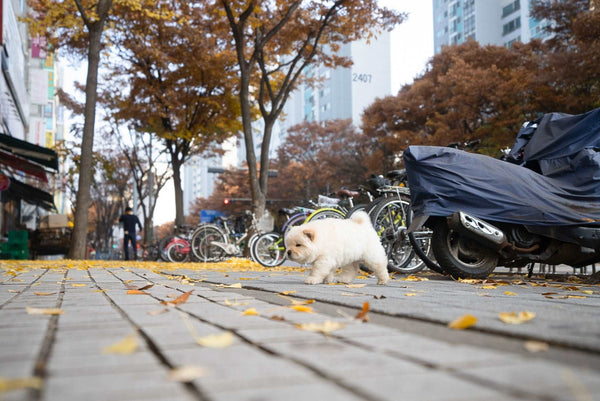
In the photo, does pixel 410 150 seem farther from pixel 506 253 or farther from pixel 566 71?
pixel 566 71

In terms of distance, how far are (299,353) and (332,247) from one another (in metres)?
2.91

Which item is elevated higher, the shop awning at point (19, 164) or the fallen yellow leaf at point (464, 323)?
the shop awning at point (19, 164)

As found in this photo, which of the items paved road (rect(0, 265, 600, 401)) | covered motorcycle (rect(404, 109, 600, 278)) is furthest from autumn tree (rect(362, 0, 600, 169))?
paved road (rect(0, 265, 600, 401))

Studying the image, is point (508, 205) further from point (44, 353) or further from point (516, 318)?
point (44, 353)

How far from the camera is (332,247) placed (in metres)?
4.62

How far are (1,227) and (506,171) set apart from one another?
777 inches

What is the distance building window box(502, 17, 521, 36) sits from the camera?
162 feet

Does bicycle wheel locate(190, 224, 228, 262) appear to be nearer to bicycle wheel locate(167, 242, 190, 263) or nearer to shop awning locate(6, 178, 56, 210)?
bicycle wheel locate(167, 242, 190, 263)

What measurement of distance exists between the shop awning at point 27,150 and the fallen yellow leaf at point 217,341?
44.6 feet

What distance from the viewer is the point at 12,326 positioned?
7.41ft

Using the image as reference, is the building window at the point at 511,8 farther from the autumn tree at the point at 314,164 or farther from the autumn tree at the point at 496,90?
the autumn tree at the point at 496,90

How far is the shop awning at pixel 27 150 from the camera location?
1352 cm

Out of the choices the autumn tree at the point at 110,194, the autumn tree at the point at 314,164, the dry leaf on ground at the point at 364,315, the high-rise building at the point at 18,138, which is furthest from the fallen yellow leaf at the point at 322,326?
the autumn tree at the point at 314,164

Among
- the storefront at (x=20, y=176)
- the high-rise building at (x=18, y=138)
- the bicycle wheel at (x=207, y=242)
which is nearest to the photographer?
→ the bicycle wheel at (x=207, y=242)
